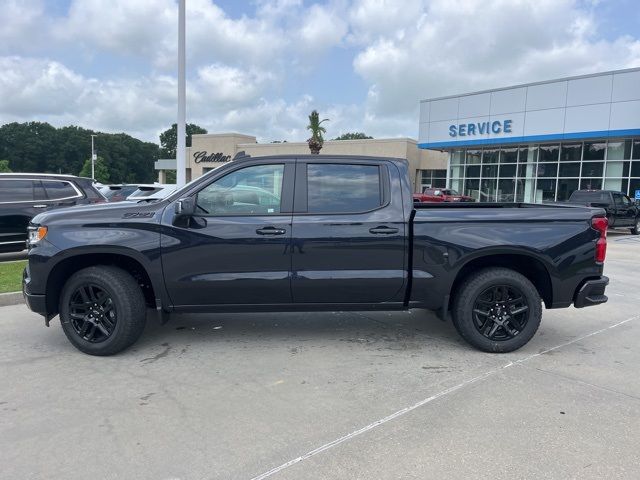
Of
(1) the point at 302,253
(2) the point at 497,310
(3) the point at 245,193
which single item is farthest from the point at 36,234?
(2) the point at 497,310

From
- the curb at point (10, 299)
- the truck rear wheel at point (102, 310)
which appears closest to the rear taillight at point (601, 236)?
the truck rear wheel at point (102, 310)

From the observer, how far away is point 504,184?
31.1 metres

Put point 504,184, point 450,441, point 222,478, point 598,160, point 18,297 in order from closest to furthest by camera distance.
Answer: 1. point 222,478
2. point 450,441
3. point 18,297
4. point 598,160
5. point 504,184

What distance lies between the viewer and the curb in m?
6.59

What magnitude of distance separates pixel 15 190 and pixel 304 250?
7.74m

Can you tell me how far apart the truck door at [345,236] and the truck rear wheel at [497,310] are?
2.21 feet

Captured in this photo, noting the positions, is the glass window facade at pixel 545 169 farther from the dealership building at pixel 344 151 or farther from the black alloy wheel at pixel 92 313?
the black alloy wheel at pixel 92 313

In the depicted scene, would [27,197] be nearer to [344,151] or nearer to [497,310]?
[497,310]

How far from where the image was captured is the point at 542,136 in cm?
2762

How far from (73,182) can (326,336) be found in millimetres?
7496

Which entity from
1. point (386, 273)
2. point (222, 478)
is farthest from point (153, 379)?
point (386, 273)

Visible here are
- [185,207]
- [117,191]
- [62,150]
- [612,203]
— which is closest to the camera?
[185,207]

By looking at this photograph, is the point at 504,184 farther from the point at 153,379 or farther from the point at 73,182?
the point at 153,379

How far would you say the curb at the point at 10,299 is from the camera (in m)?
6.59
